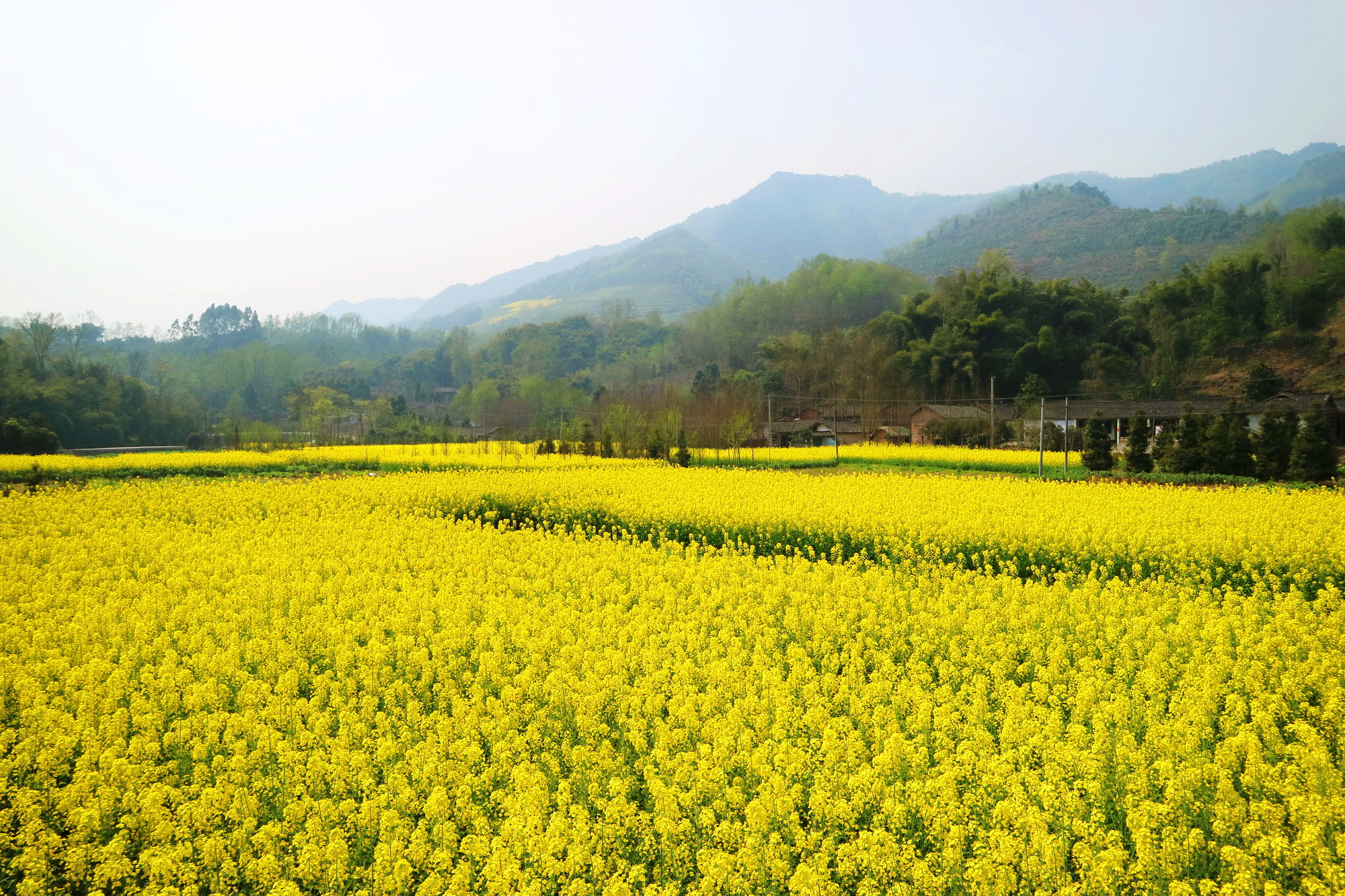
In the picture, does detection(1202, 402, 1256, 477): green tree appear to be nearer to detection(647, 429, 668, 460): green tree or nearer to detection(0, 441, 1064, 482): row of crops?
detection(0, 441, 1064, 482): row of crops

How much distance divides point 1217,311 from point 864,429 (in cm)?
3102

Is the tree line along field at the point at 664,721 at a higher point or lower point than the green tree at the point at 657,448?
lower

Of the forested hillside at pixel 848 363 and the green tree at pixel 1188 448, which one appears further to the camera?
the forested hillside at pixel 848 363

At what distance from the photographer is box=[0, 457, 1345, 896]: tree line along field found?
4012 millimetres

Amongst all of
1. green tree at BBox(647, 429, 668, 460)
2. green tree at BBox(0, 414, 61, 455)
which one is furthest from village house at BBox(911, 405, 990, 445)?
green tree at BBox(0, 414, 61, 455)

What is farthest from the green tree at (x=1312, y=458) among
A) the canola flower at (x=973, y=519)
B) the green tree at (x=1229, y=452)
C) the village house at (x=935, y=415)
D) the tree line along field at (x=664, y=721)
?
the village house at (x=935, y=415)

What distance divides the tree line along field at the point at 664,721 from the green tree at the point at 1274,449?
18.0 m

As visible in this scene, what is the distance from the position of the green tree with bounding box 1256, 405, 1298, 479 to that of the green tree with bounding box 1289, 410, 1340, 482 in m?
0.56

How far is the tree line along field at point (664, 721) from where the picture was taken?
401cm

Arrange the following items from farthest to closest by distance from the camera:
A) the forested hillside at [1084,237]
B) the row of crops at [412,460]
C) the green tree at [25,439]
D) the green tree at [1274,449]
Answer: the forested hillside at [1084,237]
the green tree at [25,439]
the row of crops at [412,460]
the green tree at [1274,449]

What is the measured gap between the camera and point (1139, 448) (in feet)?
92.6

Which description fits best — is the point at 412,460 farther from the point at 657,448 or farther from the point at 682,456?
the point at 682,456

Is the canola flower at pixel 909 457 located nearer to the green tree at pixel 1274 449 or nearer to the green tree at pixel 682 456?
the green tree at pixel 682 456

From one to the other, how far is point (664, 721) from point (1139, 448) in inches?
1126
